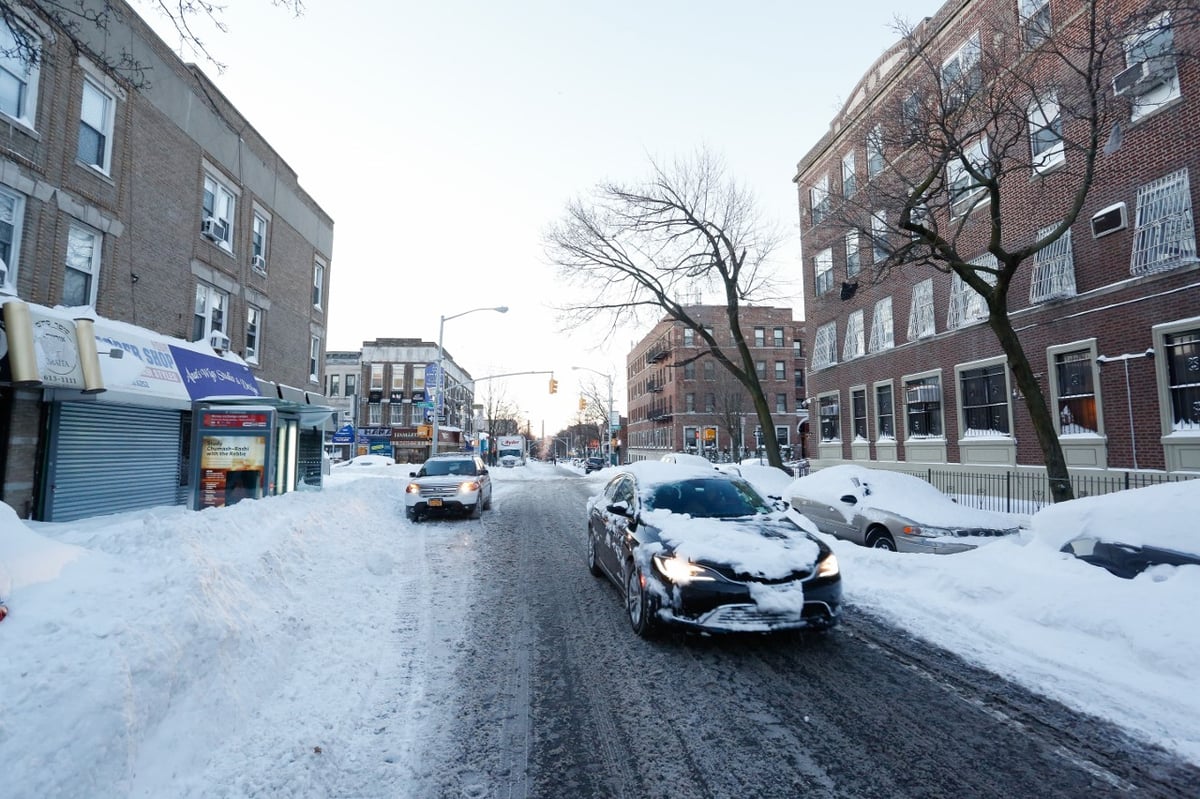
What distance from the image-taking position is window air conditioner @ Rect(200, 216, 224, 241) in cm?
1609

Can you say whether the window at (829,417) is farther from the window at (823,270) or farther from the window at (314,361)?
the window at (314,361)

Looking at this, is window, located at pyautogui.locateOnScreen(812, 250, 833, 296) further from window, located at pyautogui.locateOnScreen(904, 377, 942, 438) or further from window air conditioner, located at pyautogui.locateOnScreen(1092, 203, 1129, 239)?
window air conditioner, located at pyautogui.locateOnScreen(1092, 203, 1129, 239)

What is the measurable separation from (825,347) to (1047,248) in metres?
10.9

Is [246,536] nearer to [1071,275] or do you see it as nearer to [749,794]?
[749,794]

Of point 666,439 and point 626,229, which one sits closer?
point 626,229

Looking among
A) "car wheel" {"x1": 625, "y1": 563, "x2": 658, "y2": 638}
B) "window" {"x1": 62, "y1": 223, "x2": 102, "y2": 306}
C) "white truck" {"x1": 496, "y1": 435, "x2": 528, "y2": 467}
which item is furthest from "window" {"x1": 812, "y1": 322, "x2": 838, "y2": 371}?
"white truck" {"x1": 496, "y1": 435, "x2": 528, "y2": 467}

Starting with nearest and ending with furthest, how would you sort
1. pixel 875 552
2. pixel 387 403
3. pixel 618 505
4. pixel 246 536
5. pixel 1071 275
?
pixel 618 505 → pixel 246 536 → pixel 875 552 → pixel 1071 275 → pixel 387 403

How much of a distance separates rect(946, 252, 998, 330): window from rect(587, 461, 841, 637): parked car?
14.9 meters

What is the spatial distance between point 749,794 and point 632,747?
78cm

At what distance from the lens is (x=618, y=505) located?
22.6ft

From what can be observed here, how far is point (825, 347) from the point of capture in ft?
85.9

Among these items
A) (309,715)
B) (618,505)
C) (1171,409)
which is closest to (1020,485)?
(1171,409)

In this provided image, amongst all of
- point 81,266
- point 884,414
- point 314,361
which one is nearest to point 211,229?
point 81,266

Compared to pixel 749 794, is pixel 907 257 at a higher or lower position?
higher
